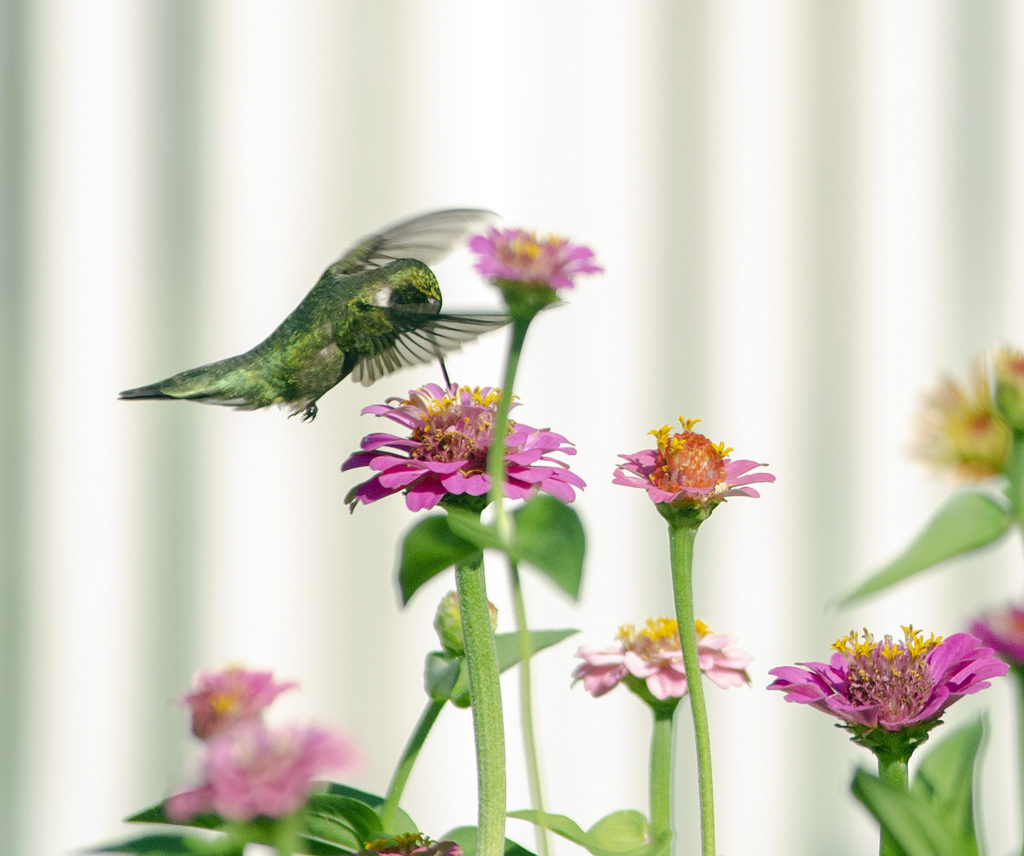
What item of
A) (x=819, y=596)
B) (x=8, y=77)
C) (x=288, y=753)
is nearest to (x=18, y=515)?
(x=8, y=77)

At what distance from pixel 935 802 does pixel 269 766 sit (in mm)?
173

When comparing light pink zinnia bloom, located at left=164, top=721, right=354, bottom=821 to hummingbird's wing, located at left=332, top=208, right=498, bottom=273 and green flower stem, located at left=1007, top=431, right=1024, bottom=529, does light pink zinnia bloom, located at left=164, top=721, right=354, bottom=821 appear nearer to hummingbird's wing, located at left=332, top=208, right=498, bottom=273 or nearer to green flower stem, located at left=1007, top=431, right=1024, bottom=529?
green flower stem, located at left=1007, top=431, right=1024, bottom=529

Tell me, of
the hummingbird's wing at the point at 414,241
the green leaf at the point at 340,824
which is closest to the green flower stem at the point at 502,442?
the green leaf at the point at 340,824

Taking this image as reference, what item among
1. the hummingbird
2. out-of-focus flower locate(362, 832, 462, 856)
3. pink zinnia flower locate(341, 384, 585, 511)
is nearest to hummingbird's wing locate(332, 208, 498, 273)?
the hummingbird

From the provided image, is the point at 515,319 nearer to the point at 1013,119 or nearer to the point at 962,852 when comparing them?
the point at 962,852

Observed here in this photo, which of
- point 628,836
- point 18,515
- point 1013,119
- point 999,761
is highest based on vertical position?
point 1013,119

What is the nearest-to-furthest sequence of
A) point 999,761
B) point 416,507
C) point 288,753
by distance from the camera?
1. point 288,753
2. point 416,507
3. point 999,761

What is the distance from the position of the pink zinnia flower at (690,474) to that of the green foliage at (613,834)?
0.10 metres

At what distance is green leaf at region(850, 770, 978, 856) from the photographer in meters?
0.26

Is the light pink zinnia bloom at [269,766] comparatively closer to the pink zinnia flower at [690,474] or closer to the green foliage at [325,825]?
the green foliage at [325,825]

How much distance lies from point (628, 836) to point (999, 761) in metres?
0.92

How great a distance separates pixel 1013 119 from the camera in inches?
47.7

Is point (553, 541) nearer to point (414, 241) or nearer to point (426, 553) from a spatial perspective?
point (426, 553)

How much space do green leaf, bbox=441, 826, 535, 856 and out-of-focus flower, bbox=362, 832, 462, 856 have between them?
0.02m
